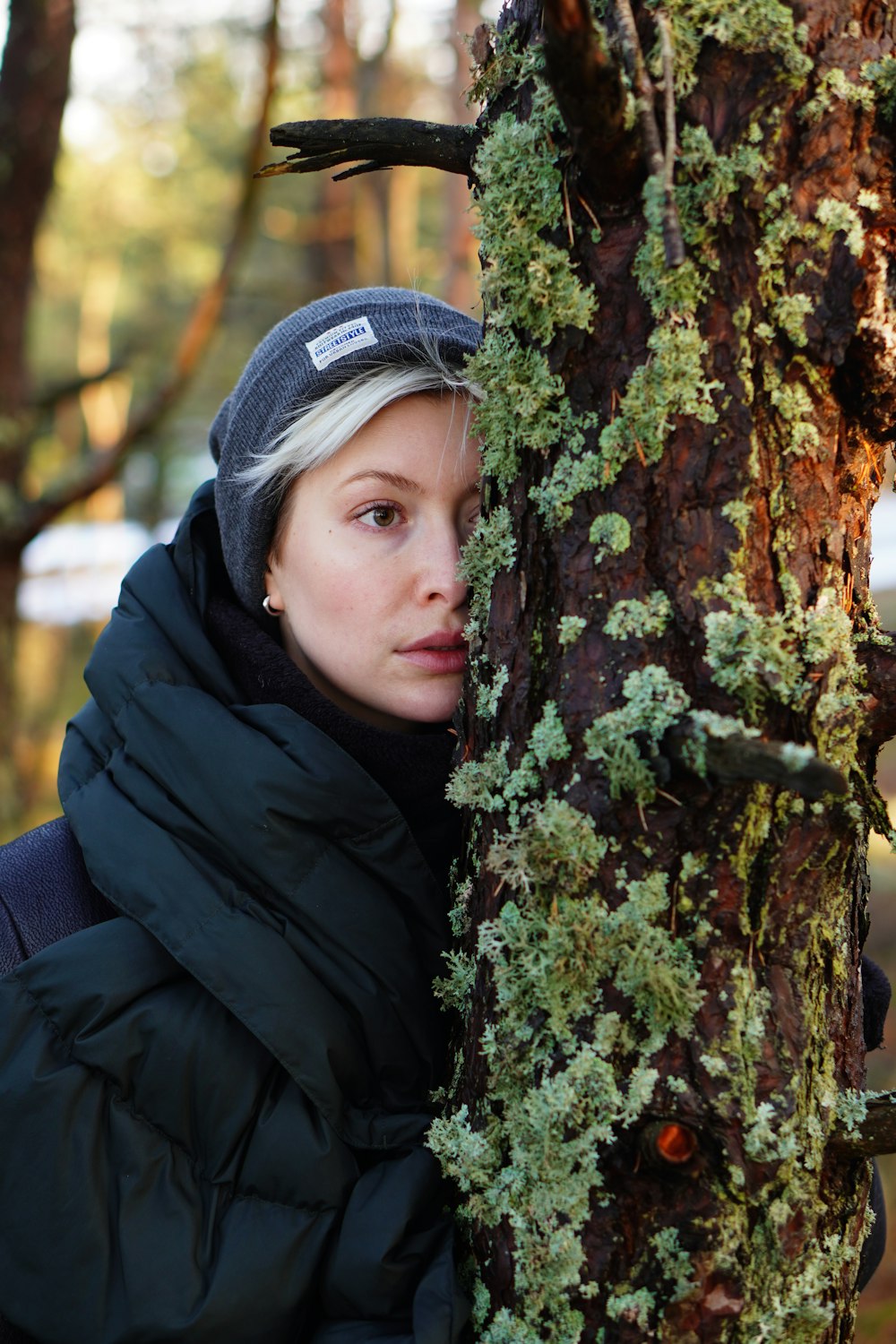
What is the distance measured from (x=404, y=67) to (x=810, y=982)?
14.8 meters

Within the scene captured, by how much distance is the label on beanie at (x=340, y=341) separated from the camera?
2076 mm

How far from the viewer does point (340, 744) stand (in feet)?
6.44

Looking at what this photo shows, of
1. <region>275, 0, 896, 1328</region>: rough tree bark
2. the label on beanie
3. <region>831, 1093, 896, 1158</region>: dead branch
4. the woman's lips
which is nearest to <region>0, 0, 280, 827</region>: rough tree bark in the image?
the label on beanie

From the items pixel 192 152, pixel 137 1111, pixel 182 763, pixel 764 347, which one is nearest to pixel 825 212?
pixel 764 347

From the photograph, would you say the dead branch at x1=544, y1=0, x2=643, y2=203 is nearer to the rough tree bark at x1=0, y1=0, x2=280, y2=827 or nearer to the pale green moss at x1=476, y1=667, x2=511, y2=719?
the pale green moss at x1=476, y1=667, x2=511, y2=719

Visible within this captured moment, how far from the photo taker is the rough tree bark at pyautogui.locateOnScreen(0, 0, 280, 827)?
5348mm

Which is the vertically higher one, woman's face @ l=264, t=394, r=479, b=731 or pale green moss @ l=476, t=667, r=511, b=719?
woman's face @ l=264, t=394, r=479, b=731

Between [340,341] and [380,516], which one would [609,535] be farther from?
[340,341]

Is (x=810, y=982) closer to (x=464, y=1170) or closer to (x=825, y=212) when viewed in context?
(x=464, y=1170)

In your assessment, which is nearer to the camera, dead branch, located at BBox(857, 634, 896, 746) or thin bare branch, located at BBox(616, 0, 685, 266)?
thin bare branch, located at BBox(616, 0, 685, 266)

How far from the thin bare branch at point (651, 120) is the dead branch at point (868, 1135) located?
3.63 ft

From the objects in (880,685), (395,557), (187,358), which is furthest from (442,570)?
(187,358)

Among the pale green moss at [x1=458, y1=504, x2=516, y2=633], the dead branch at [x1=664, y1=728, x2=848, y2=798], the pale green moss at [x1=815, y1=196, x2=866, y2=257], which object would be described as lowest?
the dead branch at [x1=664, y1=728, x2=848, y2=798]

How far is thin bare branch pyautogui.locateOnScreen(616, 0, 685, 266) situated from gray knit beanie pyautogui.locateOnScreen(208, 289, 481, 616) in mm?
895
